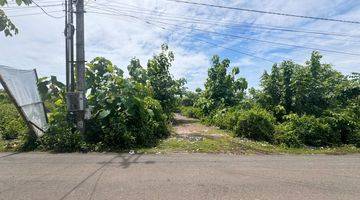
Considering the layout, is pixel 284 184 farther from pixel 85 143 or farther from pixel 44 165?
pixel 85 143

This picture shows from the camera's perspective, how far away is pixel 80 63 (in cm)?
1170

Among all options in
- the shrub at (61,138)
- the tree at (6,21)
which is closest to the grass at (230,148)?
the shrub at (61,138)

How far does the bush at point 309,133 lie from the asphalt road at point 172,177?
3.53 m

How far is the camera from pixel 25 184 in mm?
6973

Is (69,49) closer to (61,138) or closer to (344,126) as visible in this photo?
(61,138)

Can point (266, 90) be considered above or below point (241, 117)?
above

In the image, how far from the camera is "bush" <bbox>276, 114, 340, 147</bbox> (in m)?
14.4

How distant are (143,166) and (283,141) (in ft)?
24.5

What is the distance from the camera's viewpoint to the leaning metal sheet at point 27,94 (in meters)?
11.0

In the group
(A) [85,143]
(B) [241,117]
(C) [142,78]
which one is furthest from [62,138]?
(B) [241,117]

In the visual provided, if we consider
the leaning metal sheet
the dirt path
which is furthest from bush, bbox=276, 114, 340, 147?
the leaning metal sheet

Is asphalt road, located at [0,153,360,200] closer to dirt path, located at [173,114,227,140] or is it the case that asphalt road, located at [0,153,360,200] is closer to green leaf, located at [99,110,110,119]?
green leaf, located at [99,110,110,119]

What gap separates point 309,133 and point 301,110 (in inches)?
126

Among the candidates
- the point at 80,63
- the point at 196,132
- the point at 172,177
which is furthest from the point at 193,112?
the point at 172,177
